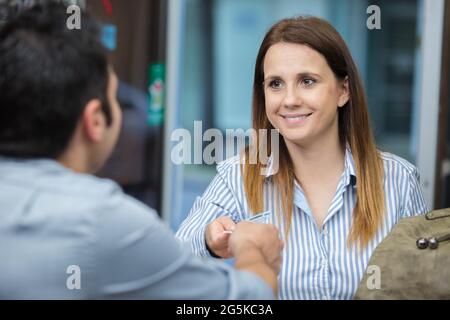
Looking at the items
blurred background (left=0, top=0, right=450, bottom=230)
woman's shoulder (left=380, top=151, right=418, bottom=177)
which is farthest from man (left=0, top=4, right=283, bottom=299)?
blurred background (left=0, top=0, right=450, bottom=230)

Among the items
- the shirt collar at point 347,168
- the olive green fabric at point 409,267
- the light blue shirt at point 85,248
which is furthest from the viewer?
the shirt collar at point 347,168

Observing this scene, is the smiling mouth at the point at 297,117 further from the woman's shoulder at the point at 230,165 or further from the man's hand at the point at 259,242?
the man's hand at the point at 259,242

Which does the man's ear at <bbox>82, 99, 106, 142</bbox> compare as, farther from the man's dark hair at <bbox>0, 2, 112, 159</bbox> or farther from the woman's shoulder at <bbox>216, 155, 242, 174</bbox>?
the woman's shoulder at <bbox>216, 155, 242, 174</bbox>

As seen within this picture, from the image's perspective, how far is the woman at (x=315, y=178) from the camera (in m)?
1.61

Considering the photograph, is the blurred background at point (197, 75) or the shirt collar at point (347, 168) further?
the blurred background at point (197, 75)

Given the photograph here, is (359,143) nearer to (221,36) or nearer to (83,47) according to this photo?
(83,47)

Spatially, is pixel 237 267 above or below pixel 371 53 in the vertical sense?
below

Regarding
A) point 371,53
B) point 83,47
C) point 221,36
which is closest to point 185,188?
point 221,36

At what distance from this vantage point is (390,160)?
1773 mm

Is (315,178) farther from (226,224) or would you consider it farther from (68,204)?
(68,204)

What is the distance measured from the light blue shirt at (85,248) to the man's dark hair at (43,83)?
0.05 m

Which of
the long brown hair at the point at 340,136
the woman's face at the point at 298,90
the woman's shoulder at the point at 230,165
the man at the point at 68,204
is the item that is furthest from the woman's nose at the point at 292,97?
the man at the point at 68,204

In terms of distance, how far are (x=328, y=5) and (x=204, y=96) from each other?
101cm
